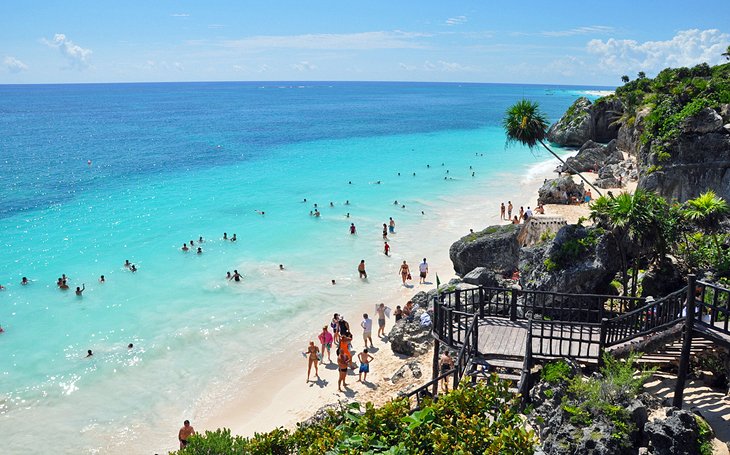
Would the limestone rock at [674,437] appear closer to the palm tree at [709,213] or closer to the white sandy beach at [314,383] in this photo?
the white sandy beach at [314,383]

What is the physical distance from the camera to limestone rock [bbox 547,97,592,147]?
72.8 meters

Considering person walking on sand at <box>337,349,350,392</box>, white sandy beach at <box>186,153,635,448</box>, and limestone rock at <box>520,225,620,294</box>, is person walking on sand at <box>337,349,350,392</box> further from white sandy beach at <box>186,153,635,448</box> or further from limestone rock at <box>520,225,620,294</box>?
limestone rock at <box>520,225,620,294</box>

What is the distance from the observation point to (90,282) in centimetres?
2977

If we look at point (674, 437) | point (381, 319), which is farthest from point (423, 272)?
point (674, 437)

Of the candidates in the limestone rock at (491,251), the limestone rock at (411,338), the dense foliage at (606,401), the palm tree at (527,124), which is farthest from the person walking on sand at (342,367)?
the palm tree at (527,124)

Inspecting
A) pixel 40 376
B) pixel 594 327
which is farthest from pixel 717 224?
pixel 40 376

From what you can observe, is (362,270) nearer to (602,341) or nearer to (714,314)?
(602,341)

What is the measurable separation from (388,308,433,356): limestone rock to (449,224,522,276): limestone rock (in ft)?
20.7

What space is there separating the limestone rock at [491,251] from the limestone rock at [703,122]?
845cm

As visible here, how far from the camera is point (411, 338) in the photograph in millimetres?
19969

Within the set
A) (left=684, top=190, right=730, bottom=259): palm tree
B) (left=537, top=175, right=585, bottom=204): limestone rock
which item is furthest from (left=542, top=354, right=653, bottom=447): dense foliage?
(left=537, top=175, right=585, bottom=204): limestone rock

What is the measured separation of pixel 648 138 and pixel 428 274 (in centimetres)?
1292

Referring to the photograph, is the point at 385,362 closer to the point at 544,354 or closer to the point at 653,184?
the point at 544,354

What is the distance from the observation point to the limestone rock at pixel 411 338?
19.7 meters
